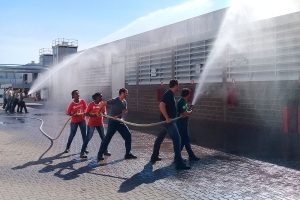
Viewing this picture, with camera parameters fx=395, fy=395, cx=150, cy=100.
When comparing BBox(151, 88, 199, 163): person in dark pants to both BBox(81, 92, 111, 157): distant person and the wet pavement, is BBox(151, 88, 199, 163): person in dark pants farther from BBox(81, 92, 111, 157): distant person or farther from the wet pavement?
BBox(81, 92, 111, 157): distant person

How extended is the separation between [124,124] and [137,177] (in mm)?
2016

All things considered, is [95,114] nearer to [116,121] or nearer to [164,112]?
[116,121]

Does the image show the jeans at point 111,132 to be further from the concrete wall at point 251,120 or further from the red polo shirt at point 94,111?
the concrete wall at point 251,120

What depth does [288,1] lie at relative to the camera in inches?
550

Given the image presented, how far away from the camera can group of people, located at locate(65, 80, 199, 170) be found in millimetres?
7750

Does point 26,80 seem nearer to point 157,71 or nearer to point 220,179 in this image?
point 157,71

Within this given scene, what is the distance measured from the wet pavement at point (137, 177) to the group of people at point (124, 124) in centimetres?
28

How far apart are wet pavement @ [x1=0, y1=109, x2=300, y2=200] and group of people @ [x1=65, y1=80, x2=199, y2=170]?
0.92 ft

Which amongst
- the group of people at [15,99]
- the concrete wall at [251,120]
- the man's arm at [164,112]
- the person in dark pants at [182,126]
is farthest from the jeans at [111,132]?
the group of people at [15,99]

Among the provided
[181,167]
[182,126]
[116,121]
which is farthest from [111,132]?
[181,167]

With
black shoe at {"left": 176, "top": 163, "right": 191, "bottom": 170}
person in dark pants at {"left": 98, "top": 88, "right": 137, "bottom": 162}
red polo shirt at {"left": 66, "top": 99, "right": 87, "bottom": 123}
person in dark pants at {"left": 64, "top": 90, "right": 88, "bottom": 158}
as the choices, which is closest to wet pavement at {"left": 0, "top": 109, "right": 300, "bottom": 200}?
black shoe at {"left": 176, "top": 163, "right": 191, "bottom": 170}

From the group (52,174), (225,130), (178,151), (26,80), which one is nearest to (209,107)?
(225,130)

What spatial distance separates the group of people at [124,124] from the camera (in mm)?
7750

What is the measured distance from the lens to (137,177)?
278 inches
